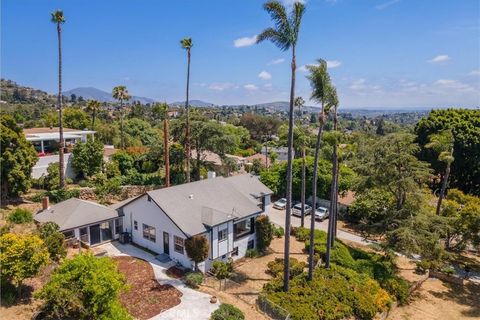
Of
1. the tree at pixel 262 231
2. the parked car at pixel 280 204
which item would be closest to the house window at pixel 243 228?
the tree at pixel 262 231

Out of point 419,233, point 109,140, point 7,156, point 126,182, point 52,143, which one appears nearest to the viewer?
point 419,233

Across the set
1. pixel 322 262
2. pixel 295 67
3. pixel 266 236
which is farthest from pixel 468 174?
pixel 295 67

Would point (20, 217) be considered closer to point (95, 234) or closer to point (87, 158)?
point (95, 234)

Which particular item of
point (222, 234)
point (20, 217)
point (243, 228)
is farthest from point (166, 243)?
point (20, 217)

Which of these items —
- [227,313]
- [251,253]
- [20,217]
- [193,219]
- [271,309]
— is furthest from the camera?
[251,253]

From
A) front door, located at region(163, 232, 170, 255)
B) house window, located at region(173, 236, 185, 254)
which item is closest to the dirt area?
house window, located at region(173, 236, 185, 254)

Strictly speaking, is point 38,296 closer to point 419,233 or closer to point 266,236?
point 266,236

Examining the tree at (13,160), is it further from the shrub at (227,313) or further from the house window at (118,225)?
the shrub at (227,313)
